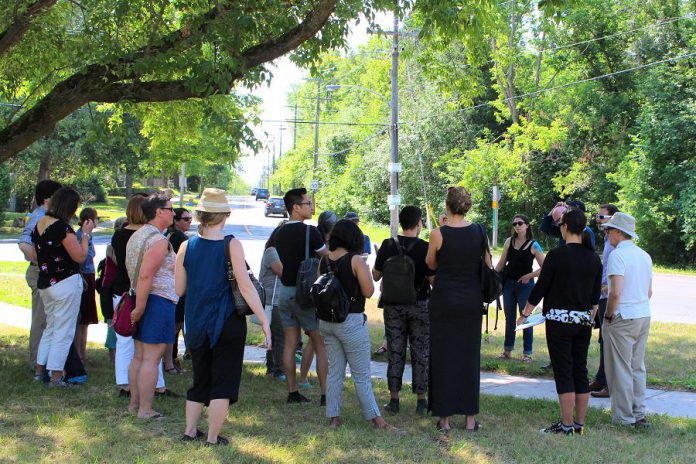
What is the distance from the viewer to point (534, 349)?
9805mm

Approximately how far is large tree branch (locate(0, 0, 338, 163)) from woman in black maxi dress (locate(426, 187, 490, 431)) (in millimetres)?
2994

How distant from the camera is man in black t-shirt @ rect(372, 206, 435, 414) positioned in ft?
21.0

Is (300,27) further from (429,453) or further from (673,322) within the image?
(673,322)

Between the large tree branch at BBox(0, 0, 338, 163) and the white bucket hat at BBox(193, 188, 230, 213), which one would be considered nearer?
the white bucket hat at BBox(193, 188, 230, 213)

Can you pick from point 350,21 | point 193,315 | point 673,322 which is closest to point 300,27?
point 350,21

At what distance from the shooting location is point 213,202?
5.14m

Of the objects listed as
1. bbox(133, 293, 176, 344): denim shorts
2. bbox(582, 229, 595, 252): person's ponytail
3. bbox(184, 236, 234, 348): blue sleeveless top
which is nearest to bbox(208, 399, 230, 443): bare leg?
bbox(184, 236, 234, 348): blue sleeveless top

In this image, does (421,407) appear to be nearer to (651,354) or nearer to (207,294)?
(207,294)

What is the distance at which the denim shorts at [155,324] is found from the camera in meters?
5.83

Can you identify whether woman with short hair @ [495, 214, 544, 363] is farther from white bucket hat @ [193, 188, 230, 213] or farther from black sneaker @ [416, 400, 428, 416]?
white bucket hat @ [193, 188, 230, 213]

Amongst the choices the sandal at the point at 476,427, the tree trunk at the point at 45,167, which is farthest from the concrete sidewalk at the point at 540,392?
the tree trunk at the point at 45,167

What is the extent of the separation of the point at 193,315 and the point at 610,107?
96.0ft

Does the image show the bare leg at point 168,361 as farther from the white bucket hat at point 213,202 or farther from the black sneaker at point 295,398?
the white bucket hat at point 213,202

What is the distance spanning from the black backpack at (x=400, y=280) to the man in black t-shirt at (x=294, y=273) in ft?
2.74
